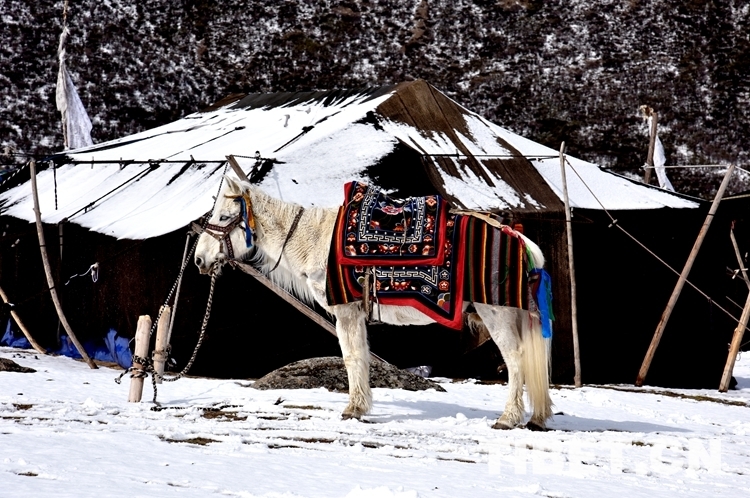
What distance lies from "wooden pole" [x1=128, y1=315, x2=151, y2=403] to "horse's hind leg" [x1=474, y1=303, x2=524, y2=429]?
2.79 m

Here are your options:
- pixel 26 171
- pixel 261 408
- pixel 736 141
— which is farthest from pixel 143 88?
pixel 261 408

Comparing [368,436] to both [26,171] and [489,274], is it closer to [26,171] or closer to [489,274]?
[489,274]

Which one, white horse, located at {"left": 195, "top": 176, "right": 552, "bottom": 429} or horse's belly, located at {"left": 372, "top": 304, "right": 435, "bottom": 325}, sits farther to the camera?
horse's belly, located at {"left": 372, "top": 304, "right": 435, "bottom": 325}

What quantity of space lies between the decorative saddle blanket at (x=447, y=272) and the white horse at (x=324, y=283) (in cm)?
17

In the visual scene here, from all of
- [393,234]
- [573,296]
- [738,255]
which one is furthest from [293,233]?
[738,255]

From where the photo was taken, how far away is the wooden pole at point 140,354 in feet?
27.2

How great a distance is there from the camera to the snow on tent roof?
11.9 metres

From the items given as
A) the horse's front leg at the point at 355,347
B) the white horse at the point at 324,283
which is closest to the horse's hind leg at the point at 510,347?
the white horse at the point at 324,283

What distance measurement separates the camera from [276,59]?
33656 millimetres

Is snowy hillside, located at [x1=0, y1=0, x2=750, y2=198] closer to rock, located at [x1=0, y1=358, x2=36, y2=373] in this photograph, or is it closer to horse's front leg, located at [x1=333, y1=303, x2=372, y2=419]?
rock, located at [x1=0, y1=358, x2=36, y2=373]

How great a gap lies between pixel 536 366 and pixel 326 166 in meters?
5.29

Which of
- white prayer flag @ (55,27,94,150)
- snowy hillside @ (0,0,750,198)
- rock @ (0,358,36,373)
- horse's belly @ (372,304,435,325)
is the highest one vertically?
snowy hillside @ (0,0,750,198)

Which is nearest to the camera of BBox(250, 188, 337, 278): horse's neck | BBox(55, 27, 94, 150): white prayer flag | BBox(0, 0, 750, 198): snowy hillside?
BBox(250, 188, 337, 278): horse's neck

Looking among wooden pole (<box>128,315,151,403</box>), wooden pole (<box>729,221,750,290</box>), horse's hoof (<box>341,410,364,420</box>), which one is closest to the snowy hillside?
wooden pole (<box>729,221,750,290</box>)
